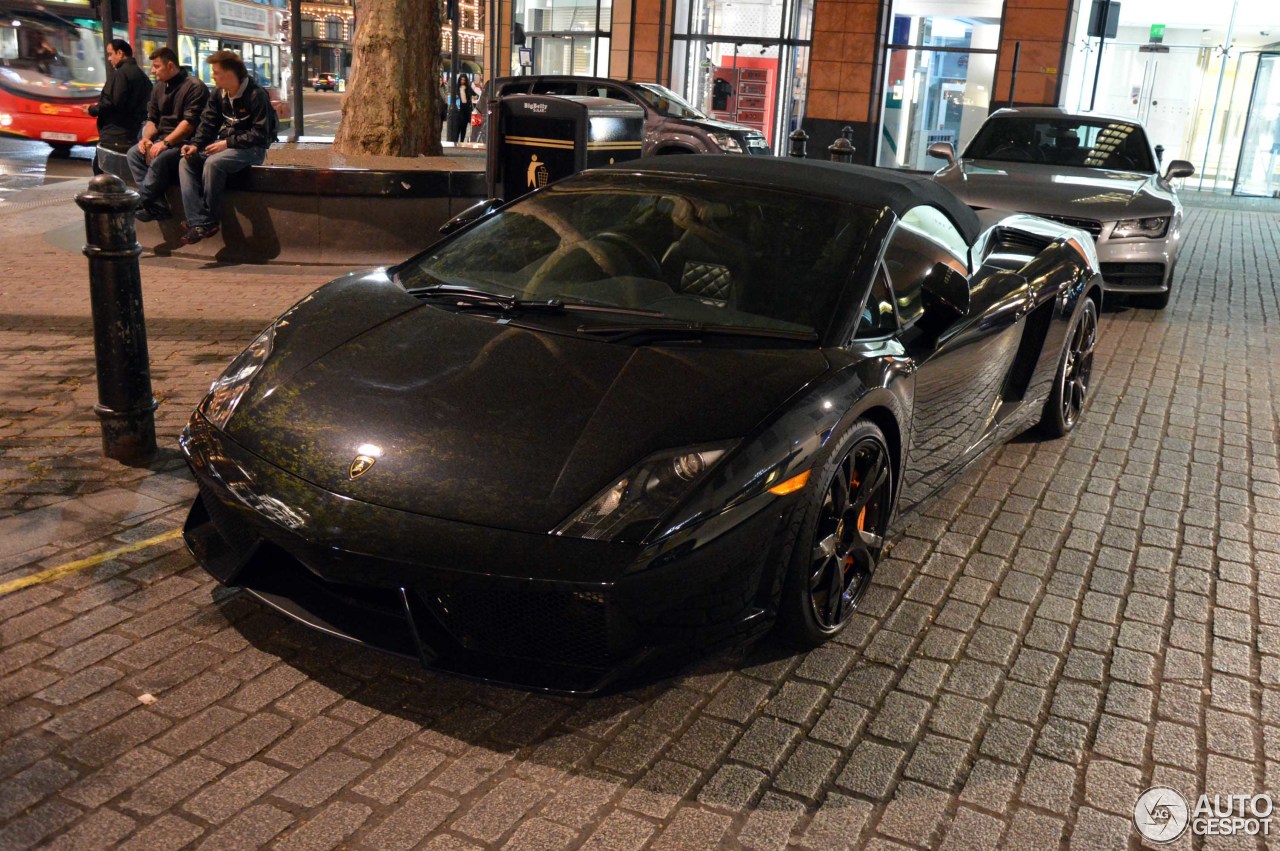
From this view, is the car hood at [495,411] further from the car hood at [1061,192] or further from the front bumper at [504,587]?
the car hood at [1061,192]

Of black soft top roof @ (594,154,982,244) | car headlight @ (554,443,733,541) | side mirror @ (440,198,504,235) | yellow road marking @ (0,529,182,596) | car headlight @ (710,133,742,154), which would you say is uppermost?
black soft top roof @ (594,154,982,244)

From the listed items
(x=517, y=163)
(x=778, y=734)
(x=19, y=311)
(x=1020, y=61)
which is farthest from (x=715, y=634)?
(x=1020, y=61)

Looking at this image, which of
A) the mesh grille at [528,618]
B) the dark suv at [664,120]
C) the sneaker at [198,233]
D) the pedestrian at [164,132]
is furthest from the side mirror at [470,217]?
the dark suv at [664,120]


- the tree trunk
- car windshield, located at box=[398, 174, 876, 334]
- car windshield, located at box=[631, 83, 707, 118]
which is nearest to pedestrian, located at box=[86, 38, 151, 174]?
the tree trunk

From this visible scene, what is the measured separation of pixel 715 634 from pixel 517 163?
7.17 m

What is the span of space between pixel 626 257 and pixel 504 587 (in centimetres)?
160

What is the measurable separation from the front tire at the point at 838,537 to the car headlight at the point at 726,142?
46.3 feet

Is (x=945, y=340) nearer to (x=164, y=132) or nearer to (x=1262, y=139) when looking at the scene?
(x=164, y=132)

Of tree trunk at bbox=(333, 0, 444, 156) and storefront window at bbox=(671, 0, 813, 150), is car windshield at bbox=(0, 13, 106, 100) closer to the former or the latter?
tree trunk at bbox=(333, 0, 444, 156)

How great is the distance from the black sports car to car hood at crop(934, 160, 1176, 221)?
202 inches

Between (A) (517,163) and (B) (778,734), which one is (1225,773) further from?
(A) (517,163)

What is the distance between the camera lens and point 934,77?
2552 cm

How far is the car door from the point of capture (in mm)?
4102

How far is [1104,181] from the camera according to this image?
10.2m
